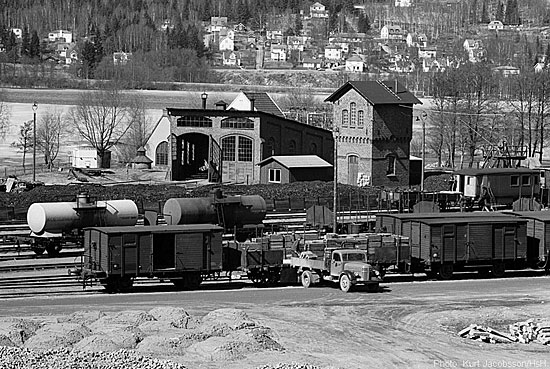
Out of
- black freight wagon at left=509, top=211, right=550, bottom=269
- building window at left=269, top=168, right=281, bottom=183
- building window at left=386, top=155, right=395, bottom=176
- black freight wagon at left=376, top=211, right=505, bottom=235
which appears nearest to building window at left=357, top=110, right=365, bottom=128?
building window at left=386, top=155, right=395, bottom=176

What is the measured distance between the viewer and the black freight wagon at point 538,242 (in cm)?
4309

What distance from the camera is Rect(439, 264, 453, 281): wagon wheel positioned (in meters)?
41.5

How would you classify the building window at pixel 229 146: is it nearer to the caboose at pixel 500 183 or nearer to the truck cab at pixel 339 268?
the caboose at pixel 500 183

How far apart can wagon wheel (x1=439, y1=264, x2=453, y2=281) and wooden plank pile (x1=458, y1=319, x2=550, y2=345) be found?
10.2 metres

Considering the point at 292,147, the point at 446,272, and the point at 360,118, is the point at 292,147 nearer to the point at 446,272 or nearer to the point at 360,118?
the point at 360,118

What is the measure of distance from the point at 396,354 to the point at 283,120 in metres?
52.7

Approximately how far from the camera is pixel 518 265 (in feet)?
142

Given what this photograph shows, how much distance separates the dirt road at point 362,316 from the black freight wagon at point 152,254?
34.9 inches

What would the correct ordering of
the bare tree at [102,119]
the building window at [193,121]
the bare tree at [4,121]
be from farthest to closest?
the bare tree at [4,121] → the bare tree at [102,119] → the building window at [193,121]

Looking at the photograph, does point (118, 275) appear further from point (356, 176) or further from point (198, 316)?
point (356, 176)

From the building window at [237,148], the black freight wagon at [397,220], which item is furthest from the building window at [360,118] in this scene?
the black freight wagon at [397,220]

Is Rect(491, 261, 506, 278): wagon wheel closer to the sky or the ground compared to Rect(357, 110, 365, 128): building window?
closer to the ground

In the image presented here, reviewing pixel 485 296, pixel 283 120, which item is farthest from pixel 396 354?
pixel 283 120

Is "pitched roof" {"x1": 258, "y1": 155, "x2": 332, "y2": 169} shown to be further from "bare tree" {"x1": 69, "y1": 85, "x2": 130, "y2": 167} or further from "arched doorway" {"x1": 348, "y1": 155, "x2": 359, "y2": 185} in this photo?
"bare tree" {"x1": 69, "y1": 85, "x2": 130, "y2": 167}
